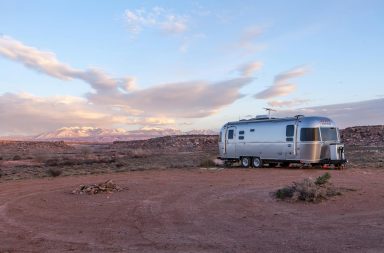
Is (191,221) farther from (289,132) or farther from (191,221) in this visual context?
(289,132)

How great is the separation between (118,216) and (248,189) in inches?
231

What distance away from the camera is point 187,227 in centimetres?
996

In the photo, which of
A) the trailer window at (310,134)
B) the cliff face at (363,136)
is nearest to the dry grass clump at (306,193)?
the trailer window at (310,134)

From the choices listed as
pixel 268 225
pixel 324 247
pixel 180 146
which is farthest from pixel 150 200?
pixel 180 146

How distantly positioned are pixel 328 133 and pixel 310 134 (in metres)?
1.31

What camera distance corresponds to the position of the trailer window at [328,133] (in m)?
24.3

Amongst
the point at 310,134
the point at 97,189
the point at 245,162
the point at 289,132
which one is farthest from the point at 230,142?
the point at 97,189

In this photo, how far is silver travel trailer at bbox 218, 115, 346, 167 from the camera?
79.3 ft

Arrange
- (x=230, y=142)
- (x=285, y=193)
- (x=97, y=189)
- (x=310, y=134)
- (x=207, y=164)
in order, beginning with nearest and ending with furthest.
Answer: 1. (x=285, y=193)
2. (x=97, y=189)
3. (x=310, y=134)
4. (x=230, y=142)
5. (x=207, y=164)

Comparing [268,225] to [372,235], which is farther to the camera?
[268,225]

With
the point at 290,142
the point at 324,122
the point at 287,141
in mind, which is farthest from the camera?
the point at 287,141

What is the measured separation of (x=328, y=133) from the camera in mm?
24625

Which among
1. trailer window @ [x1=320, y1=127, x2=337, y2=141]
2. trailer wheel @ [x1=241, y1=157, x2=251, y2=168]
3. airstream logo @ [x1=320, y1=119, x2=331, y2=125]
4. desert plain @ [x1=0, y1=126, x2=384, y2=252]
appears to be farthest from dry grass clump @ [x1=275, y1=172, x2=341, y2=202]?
trailer wheel @ [x1=241, y1=157, x2=251, y2=168]

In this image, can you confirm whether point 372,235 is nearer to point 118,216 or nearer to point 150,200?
point 118,216
